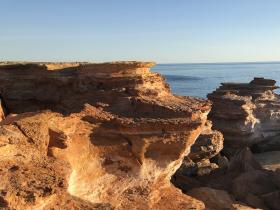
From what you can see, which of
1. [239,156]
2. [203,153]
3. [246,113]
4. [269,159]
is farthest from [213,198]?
[246,113]

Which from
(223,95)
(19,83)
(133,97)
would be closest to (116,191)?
(133,97)

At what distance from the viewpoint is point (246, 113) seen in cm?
2283

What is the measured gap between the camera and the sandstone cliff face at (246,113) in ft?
74.9

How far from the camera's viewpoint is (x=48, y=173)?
7535 mm

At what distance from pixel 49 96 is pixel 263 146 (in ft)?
47.0

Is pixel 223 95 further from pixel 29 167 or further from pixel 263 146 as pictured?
pixel 29 167

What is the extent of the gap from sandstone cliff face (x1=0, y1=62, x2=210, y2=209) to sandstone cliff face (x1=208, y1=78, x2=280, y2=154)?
1064 centimetres

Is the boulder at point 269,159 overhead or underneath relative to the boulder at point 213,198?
underneath

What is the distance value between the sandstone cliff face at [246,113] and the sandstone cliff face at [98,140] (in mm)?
10639

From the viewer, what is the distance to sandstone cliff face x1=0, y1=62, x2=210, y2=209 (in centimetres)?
745

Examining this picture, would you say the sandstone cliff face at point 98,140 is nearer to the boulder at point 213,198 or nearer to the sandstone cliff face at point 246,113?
the boulder at point 213,198

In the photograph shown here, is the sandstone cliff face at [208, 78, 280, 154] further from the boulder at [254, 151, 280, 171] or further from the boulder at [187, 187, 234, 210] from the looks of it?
the boulder at [187, 187, 234, 210]

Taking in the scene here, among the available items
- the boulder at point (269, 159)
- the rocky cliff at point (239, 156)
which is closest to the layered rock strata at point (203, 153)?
the rocky cliff at point (239, 156)

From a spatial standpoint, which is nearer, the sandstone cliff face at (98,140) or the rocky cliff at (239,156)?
the sandstone cliff face at (98,140)
